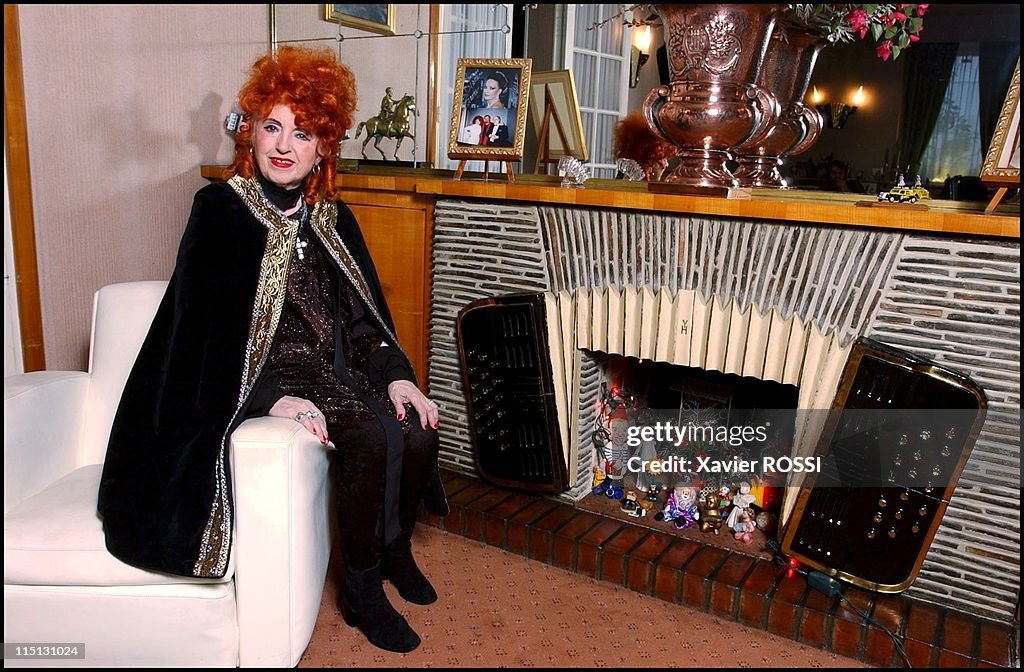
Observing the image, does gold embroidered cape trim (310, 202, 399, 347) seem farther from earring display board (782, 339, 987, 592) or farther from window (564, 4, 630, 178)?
earring display board (782, 339, 987, 592)

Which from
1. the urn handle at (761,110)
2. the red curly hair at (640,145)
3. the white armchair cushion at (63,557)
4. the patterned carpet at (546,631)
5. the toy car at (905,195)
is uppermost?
the urn handle at (761,110)

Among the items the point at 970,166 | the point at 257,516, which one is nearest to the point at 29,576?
the point at 257,516

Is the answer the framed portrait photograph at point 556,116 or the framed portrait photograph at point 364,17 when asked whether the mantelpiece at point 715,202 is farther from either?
the framed portrait photograph at point 364,17

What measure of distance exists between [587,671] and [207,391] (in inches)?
40.4

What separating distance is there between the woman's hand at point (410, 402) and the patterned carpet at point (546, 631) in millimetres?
486

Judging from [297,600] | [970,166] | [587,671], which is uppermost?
[970,166]

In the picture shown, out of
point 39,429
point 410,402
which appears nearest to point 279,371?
point 410,402

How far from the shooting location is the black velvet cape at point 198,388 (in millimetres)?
1604

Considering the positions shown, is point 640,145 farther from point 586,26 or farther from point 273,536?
point 273,536

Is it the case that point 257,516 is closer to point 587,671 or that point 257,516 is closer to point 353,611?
point 353,611

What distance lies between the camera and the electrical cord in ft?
5.87

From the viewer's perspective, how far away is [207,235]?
1801 mm

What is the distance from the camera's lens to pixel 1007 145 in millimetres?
1729

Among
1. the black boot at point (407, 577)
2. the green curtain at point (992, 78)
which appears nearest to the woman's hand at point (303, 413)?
the black boot at point (407, 577)
